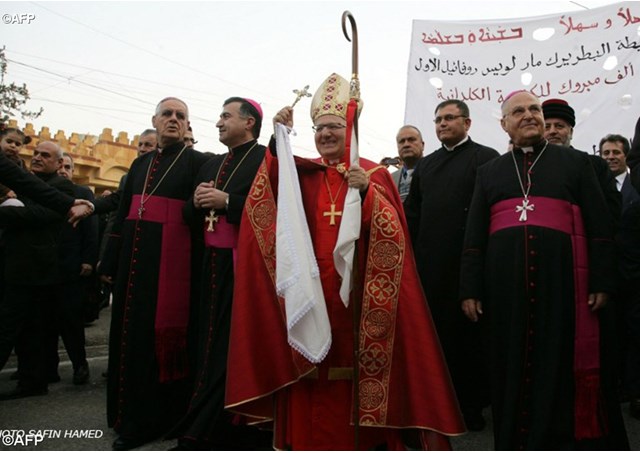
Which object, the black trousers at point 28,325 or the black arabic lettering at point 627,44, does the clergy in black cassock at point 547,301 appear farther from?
the black trousers at point 28,325

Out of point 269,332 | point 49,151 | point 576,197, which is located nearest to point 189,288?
point 269,332

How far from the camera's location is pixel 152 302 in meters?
4.23

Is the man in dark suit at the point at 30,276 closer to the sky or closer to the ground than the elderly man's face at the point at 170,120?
closer to the ground

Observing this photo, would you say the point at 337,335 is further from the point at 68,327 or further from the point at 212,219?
the point at 68,327

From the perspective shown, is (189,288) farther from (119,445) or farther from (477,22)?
(477,22)

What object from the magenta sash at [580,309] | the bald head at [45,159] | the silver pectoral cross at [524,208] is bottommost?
the magenta sash at [580,309]

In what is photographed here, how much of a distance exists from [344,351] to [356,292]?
386mm

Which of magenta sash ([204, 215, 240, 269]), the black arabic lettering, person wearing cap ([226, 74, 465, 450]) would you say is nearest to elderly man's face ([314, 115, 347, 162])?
person wearing cap ([226, 74, 465, 450])

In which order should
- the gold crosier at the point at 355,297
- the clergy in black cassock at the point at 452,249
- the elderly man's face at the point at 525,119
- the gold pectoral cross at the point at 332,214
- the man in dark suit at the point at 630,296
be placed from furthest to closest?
the man in dark suit at the point at 630,296 < the clergy in black cassock at the point at 452,249 < the elderly man's face at the point at 525,119 < the gold pectoral cross at the point at 332,214 < the gold crosier at the point at 355,297

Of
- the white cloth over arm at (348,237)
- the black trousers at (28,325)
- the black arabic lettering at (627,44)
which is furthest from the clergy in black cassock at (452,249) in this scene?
the black trousers at (28,325)

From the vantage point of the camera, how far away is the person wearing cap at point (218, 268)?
12.4 ft

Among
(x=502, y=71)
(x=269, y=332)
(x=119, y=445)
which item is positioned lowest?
(x=119, y=445)

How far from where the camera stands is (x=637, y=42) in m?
6.12

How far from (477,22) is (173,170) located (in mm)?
4193
